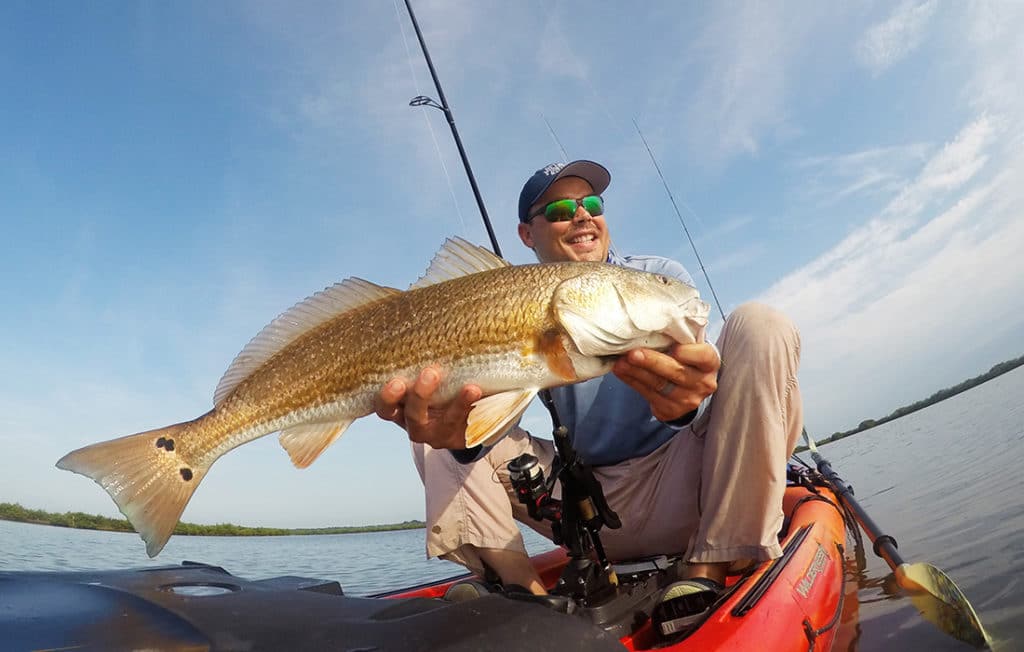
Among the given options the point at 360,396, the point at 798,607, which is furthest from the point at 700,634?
the point at 360,396

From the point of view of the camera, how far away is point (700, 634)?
2.59 m

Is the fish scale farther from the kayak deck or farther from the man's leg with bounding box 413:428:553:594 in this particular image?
the kayak deck

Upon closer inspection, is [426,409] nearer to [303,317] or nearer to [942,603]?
[303,317]

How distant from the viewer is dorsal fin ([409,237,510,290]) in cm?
347

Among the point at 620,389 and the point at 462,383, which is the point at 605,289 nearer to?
the point at 462,383

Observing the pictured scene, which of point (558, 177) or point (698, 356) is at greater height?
point (558, 177)

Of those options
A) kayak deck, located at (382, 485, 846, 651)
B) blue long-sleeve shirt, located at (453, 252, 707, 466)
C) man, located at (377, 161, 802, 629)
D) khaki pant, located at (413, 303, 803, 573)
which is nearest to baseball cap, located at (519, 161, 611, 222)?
man, located at (377, 161, 802, 629)

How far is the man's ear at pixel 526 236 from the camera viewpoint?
522 cm

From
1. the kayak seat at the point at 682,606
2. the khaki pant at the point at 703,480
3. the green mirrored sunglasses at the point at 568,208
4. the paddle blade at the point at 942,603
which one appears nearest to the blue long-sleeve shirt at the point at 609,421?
the khaki pant at the point at 703,480

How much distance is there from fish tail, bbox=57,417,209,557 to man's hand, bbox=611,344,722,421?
8.30 ft

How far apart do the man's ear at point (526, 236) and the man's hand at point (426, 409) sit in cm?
240

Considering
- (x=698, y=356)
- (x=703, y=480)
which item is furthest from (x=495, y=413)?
→ (x=703, y=480)

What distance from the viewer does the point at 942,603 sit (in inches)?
146

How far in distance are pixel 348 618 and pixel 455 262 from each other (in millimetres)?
2104
